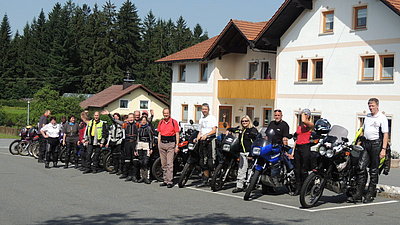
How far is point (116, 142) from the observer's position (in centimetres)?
1497

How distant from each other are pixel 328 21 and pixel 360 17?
2033 millimetres

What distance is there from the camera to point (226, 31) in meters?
32.9

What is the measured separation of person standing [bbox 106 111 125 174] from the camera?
1497 centimetres

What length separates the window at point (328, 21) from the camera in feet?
88.8

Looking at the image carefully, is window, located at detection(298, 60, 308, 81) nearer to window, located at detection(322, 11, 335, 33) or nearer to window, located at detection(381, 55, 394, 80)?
→ window, located at detection(322, 11, 335, 33)

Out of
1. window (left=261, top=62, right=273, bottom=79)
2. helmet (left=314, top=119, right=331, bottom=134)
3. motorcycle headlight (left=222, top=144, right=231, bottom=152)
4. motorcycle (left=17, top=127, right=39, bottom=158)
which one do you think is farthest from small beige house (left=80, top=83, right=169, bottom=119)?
helmet (left=314, top=119, right=331, bottom=134)

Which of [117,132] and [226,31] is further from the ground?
[226,31]

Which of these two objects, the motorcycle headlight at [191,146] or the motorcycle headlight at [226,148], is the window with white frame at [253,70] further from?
the motorcycle headlight at [226,148]

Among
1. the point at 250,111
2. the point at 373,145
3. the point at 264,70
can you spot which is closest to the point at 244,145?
the point at 373,145

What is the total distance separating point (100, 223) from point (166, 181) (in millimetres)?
4700

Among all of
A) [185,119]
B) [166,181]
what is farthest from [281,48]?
[166,181]

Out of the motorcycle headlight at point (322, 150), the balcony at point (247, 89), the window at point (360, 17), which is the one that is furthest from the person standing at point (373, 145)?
the balcony at point (247, 89)

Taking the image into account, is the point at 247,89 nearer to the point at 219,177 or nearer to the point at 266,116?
the point at 266,116

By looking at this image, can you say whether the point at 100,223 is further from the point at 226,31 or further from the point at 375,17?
the point at 226,31
